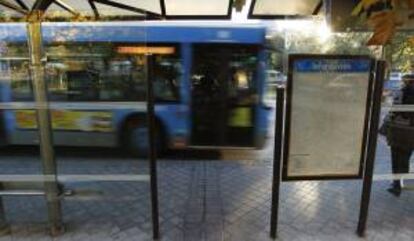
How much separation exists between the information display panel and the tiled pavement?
0.63m

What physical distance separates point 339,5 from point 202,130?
3200mm

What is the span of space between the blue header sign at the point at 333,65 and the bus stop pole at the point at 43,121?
7.23 ft

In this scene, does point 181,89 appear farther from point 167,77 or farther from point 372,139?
point 372,139

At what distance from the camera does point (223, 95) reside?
6465mm

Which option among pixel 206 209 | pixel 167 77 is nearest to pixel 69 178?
pixel 206 209

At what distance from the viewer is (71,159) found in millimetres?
4480

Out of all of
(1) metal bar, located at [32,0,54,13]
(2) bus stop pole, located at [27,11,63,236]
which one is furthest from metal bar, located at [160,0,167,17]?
(2) bus stop pole, located at [27,11,63,236]

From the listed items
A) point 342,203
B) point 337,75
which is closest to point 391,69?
point 337,75

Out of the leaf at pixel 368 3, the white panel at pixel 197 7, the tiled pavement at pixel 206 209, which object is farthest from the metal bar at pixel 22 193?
the white panel at pixel 197 7

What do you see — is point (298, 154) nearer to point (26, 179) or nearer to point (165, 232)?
point (165, 232)

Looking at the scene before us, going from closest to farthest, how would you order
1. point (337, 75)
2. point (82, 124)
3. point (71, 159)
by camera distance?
point (337, 75)
point (71, 159)
point (82, 124)

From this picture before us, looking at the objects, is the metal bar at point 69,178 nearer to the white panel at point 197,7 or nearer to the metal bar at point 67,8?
the metal bar at point 67,8

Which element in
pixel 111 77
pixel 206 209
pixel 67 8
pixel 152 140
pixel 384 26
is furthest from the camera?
pixel 111 77

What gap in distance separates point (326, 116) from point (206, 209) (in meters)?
1.62
